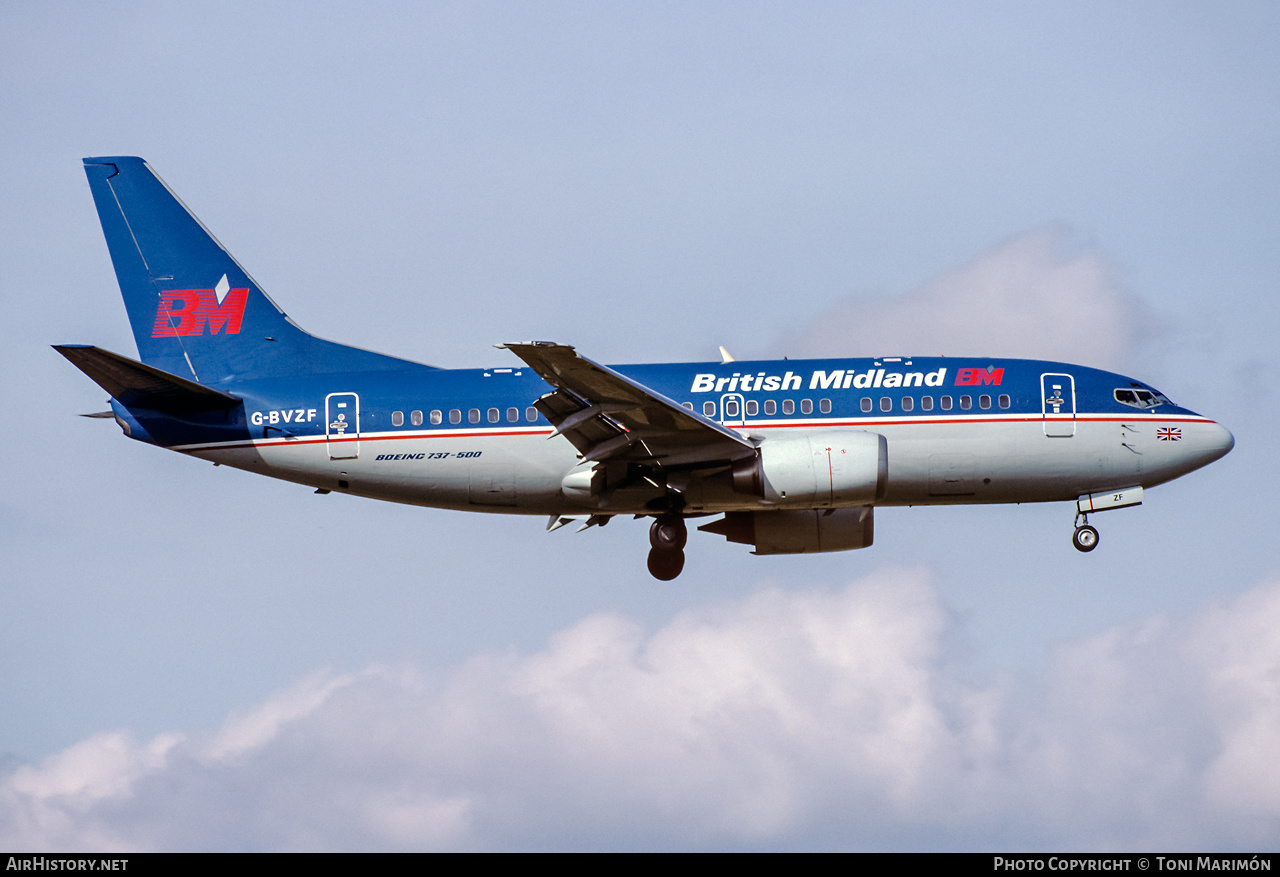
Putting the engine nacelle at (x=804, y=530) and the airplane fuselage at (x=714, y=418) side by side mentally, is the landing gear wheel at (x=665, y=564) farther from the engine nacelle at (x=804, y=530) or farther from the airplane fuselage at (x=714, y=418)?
the engine nacelle at (x=804, y=530)

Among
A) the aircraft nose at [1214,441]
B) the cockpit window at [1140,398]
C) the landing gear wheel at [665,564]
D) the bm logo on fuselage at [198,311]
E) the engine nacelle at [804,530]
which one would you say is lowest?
the landing gear wheel at [665,564]

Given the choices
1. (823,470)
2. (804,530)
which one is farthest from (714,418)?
(804,530)

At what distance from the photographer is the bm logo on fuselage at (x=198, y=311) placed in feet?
141

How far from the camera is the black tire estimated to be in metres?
41.6

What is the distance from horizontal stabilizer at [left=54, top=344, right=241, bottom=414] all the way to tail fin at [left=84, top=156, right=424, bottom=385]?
6.68 feet

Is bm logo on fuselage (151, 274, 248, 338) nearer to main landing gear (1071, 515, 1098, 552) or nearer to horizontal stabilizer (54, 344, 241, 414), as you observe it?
horizontal stabilizer (54, 344, 241, 414)

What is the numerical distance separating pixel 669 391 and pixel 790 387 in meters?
2.99

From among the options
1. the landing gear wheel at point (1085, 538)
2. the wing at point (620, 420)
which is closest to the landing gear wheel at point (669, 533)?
the wing at point (620, 420)

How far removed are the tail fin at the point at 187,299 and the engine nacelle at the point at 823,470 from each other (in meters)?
10.2

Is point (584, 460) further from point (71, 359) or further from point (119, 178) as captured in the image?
point (119, 178)

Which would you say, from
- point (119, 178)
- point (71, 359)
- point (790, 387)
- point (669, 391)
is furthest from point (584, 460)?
point (119, 178)

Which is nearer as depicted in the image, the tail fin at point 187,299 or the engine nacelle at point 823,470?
the engine nacelle at point 823,470

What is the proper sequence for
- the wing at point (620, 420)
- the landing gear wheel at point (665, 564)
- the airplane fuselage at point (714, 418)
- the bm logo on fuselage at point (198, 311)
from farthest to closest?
the bm logo on fuselage at point (198, 311) → the landing gear wheel at point (665, 564) → the airplane fuselage at point (714, 418) → the wing at point (620, 420)
